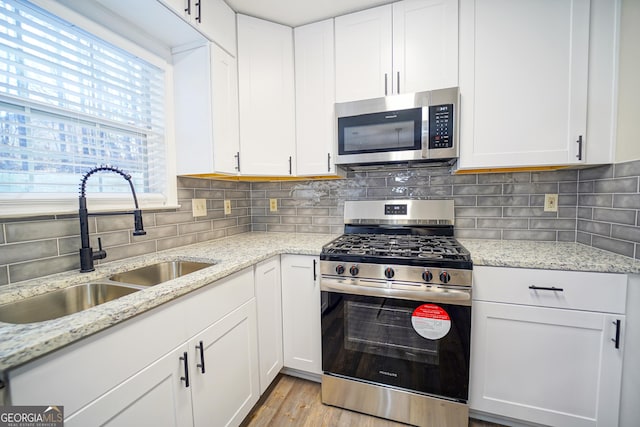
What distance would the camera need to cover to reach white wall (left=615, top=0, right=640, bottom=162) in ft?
4.25

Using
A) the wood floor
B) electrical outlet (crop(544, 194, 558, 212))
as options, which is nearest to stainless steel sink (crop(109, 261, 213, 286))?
the wood floor

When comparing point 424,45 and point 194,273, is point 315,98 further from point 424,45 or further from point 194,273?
point 194,273

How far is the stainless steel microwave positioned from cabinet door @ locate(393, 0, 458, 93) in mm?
97

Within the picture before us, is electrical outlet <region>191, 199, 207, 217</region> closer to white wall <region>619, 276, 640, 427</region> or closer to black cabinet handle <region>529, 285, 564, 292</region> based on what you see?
black cabinet handle <region>529, 285, 564, 292</region>

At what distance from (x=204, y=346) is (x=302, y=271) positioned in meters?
0.70

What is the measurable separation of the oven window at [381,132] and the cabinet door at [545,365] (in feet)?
3.29

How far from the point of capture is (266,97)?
1.84 meters

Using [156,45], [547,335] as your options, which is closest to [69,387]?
[156,45]

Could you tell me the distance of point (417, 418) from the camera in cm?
140

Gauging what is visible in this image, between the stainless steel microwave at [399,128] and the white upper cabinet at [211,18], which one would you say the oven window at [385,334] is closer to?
the stainless steel microwave at [399,128]

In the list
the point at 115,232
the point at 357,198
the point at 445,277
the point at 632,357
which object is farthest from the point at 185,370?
the point at 632,357

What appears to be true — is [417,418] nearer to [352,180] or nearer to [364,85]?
[352,180]

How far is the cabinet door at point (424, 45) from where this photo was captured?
1.54 m

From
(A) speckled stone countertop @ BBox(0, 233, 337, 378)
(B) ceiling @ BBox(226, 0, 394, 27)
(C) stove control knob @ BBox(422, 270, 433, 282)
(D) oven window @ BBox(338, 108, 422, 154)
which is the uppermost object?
(B) ceiling @ BBox(226, 0, 394, 27)
